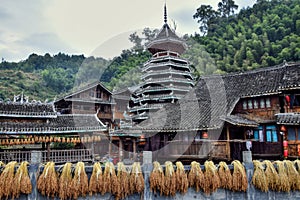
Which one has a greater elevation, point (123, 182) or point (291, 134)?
point (291, 134)

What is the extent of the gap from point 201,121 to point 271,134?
519 cm

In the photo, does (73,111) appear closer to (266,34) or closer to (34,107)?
(34,107)

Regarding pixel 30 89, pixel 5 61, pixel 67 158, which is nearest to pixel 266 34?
pixel 67 158

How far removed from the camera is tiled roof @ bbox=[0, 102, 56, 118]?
16.3 m

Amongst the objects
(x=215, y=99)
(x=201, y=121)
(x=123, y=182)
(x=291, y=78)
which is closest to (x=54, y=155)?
(x=201, y=121)

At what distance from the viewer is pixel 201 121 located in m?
14.2

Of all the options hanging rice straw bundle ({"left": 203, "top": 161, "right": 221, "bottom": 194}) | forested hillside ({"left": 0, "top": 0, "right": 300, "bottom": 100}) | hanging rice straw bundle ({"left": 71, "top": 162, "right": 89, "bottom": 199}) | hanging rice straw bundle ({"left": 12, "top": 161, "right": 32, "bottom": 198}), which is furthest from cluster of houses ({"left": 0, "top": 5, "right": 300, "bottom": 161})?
forested hillside ({"left": 0, "top": 0, "right": 300, "bottom": 100})

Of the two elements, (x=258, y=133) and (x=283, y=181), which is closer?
(x=283, y=181)

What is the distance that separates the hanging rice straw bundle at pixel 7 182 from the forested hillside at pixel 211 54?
35663mm

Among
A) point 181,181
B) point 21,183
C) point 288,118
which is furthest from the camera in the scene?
point 288,118

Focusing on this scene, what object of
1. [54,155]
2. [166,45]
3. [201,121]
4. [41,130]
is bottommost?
[54,155]

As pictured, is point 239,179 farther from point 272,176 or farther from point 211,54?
point 211,54

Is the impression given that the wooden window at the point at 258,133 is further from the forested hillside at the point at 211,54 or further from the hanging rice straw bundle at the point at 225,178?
the forested hillside at the point at 211,54

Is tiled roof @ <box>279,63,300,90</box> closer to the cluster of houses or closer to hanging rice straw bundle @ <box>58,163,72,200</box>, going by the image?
the cluster of houses
